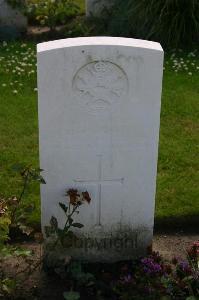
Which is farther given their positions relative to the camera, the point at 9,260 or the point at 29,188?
the point at 29,188

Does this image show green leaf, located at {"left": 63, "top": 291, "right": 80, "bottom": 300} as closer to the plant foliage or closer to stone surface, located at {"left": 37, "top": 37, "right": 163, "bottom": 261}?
stone surface, located at {"left": 37, "top": 37, "right": 163, "bottom": 261}

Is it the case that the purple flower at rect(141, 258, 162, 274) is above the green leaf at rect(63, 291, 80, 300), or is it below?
above

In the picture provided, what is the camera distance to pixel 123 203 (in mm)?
4113

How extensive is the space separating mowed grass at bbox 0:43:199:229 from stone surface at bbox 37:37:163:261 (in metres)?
0.62

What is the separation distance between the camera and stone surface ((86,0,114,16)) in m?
9.27

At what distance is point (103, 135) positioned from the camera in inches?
153

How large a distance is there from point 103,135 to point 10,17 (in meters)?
5.88

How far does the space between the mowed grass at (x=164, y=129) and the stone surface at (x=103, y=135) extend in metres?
0.62

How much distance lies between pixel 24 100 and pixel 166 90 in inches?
63.7

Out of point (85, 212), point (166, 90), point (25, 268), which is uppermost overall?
point (166, 90)

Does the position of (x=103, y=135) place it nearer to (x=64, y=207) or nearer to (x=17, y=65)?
(x=64, y=207)

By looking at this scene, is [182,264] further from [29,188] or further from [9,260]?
[29,188]

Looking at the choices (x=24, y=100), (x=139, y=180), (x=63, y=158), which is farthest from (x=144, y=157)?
(x=24, y=100)

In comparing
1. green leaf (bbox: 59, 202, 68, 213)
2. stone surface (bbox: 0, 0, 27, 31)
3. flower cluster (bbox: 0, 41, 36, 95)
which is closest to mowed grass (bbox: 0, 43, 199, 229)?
flower cluster (bbox: 0, 41, 36, 95)
